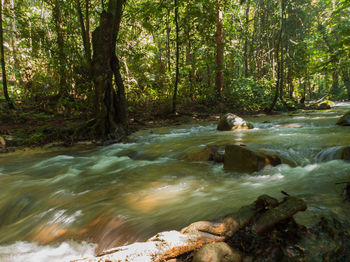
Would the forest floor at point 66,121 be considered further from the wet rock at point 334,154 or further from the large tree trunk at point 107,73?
the wet rock at point 334,154

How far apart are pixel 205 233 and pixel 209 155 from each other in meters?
3.01

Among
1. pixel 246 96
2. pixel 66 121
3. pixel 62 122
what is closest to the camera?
pixel 62 122

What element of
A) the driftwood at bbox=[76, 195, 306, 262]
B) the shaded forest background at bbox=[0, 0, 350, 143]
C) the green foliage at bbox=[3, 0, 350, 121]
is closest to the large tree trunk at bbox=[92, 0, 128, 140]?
the shaded forest background at bbox=[0, 0, 350, 143]

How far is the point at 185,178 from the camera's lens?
3.64 meters

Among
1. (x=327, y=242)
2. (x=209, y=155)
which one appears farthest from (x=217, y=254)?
(x=209, y=155)

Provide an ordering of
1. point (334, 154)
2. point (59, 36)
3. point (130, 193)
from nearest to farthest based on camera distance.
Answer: point (130, 193) < point (334, 154) < point (59, 36)

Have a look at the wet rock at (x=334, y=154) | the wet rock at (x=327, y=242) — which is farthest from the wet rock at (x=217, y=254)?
the wet rock at (x=334, y=154)

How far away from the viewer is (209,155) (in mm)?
4508

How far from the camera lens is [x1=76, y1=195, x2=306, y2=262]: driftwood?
4.47 ft

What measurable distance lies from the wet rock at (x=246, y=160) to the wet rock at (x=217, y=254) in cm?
234

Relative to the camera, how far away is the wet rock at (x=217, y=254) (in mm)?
1296

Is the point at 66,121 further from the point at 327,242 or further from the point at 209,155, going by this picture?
the point at 327,242

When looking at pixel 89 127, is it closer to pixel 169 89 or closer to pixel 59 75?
pixel 59 75

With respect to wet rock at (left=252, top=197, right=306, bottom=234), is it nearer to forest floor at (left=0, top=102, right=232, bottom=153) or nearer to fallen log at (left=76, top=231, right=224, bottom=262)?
fallen log at (left=76, top=231, right=224, bottom=262)
